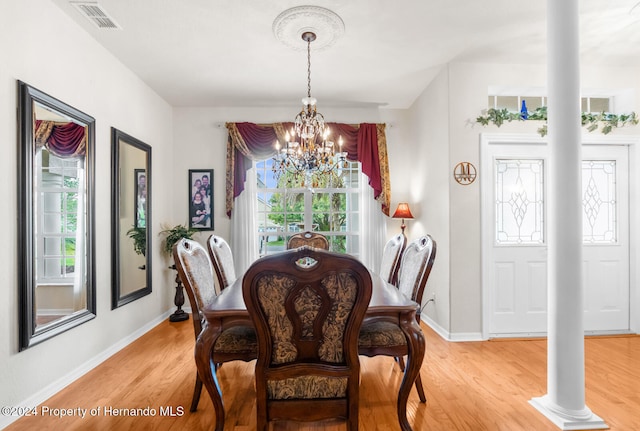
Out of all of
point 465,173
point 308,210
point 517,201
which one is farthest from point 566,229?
point 308,210

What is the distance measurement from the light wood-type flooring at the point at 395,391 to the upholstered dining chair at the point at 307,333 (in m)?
0.59

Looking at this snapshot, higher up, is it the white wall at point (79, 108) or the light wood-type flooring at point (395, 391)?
the white wall at point (79, 108)

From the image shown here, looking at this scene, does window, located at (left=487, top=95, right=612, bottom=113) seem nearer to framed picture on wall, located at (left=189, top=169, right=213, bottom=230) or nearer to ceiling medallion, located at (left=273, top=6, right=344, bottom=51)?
ceiling medallion, located at (left=273, top=6, right=344, bottom=51)

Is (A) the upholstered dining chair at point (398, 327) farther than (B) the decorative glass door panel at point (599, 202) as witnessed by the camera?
No

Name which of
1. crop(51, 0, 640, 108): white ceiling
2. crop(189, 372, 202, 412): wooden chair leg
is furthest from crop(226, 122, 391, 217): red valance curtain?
crop(189, 372, 202, 412): wooden chair leg

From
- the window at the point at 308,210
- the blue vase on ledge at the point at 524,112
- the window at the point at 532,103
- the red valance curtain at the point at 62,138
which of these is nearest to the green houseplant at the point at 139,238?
the red valance curtain at the point at 62,138

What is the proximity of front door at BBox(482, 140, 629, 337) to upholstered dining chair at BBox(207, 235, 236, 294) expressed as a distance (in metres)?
2.53

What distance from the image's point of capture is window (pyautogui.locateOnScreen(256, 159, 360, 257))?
448cm

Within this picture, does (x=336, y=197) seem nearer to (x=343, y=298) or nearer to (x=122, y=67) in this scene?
(x=122, y=67)

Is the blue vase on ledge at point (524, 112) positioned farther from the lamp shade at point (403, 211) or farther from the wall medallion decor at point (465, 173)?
the lamp shade at point (403, 211)

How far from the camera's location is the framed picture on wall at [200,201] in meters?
4.34

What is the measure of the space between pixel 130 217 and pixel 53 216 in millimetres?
1011

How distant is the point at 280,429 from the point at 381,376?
95 centimetres

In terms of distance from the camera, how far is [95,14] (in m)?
2.41
